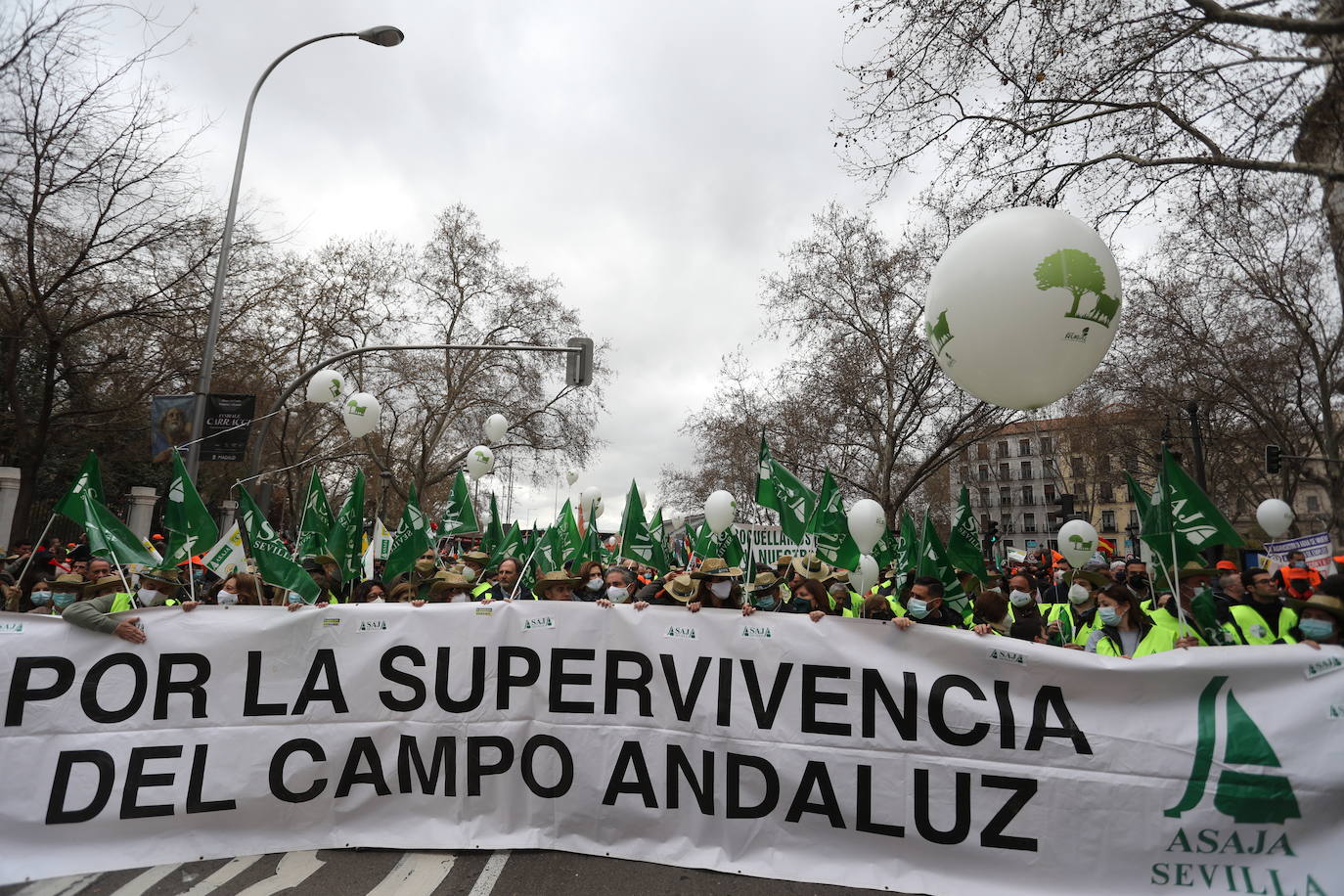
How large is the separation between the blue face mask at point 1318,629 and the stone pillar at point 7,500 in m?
19.9

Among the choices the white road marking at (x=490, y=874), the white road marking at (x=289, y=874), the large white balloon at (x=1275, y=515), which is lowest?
the white road marking at (x=289, y=874)

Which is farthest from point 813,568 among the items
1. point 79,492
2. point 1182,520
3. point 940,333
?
point 79,492

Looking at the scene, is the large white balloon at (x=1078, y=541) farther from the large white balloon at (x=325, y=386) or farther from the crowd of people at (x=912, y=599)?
the large white balloon at (x=325, y=386)

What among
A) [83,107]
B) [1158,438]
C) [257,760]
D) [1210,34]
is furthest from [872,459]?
[257,760]

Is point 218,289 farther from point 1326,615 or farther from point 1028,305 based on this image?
point 1326,615

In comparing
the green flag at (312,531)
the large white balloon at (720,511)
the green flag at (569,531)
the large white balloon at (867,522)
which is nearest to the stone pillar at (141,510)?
the green flag at (569,531)

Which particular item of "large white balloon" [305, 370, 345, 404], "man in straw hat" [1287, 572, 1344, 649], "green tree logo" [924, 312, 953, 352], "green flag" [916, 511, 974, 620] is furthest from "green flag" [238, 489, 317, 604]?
"large white balloon" [305, 370, 345, 404]

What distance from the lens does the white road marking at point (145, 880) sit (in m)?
3.92

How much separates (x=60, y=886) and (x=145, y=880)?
1.34 feet

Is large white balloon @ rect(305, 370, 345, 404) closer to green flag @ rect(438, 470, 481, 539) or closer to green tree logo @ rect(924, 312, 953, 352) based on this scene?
green flag @ rect(438, 470, 481, 539)

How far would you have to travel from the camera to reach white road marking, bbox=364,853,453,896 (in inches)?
153

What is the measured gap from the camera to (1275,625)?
5.49 meters

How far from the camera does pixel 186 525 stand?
592 cm

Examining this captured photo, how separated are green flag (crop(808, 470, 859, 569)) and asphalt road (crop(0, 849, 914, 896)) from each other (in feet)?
10.1
